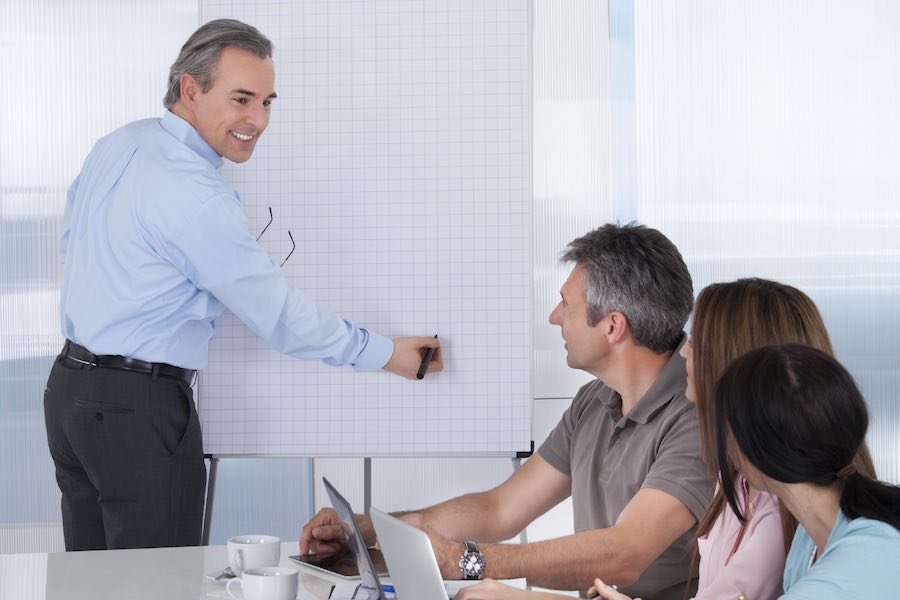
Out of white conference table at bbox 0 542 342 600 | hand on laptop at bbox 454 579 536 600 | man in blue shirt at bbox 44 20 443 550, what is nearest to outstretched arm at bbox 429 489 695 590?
hand on laptop at bbox 454 579 536 600

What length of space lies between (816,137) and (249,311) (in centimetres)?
219

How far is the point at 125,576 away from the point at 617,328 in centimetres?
99

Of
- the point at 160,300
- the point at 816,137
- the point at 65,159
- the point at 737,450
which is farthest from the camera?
the point at 816,137

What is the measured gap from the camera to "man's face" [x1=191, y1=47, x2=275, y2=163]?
2264 millimetres

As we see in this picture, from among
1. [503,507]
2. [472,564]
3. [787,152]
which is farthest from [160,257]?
[787,152]

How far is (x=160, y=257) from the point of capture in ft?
7.18

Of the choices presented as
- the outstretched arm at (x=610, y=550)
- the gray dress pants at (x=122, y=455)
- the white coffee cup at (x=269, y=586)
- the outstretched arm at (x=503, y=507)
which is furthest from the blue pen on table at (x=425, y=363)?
the white coffee cup at (x=269, y=586)

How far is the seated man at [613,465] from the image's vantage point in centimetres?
165

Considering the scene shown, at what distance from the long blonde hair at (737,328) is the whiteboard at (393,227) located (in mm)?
1052

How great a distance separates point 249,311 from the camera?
2244mm

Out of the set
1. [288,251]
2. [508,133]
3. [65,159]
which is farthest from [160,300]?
[65,159]

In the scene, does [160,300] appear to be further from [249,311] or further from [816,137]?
[816,137]

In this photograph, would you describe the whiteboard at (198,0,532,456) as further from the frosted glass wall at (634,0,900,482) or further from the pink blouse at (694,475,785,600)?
the pink blouse at (694,475,785,600)

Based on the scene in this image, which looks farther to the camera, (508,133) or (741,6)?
(741,6)
